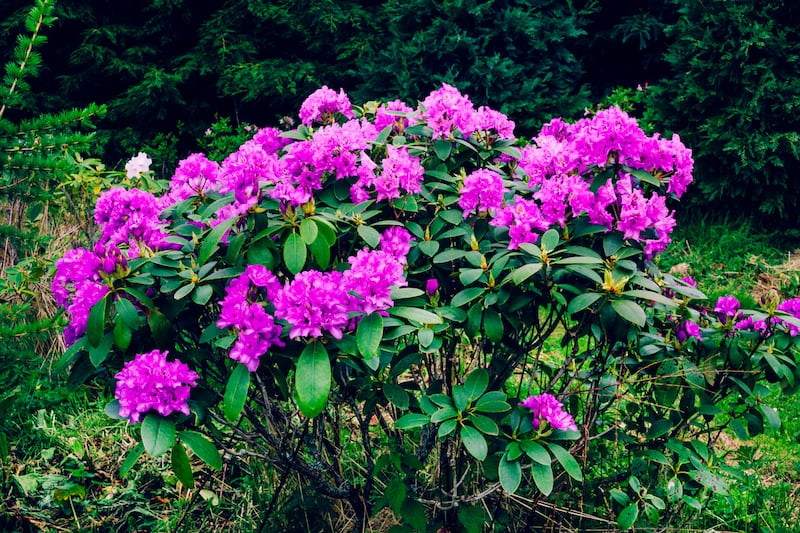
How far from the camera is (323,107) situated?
219cm

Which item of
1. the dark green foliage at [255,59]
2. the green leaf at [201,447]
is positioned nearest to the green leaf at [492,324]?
the green leaf at [201,447]

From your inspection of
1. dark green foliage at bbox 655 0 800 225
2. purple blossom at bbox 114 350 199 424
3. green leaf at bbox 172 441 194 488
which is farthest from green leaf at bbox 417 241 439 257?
dark green foliage at bbox 655 0 800 225

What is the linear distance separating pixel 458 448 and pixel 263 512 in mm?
848

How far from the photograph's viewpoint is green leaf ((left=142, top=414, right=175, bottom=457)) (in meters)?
1.42

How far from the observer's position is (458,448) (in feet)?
6.91

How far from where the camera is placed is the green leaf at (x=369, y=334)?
4.74 feet

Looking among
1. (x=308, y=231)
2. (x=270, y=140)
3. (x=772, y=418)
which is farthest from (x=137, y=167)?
(x=772, y=418)

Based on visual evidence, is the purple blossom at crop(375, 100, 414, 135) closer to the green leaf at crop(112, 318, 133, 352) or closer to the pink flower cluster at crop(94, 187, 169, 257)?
the pink flower cluster at crop(94, 187, 169, 257)

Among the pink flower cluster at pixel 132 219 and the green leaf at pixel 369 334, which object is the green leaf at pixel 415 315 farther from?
the pink flower cluster at pixel 132 219

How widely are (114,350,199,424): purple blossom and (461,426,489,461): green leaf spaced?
2.17 feet

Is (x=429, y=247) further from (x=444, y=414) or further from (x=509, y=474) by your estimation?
(x=509, y=474)

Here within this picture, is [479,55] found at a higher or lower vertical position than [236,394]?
lower

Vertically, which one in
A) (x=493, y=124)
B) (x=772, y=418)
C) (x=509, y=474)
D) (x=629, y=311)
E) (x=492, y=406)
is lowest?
(x=772, y=418)

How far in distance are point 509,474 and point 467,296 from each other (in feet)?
1.49
